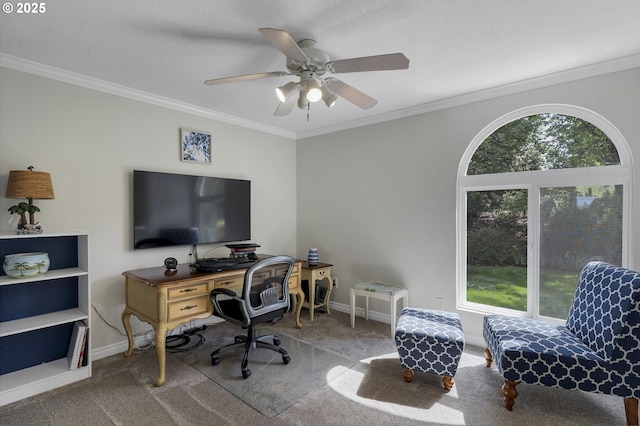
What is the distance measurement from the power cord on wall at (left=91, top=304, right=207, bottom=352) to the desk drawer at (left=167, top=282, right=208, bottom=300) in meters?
0.72

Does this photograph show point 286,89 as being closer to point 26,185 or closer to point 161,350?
point 26,185

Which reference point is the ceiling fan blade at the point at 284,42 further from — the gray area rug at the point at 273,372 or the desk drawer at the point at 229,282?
the gray area rug at the point at 273,372

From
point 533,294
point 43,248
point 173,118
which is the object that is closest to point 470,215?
point 533,294

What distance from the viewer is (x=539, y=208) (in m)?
2.81

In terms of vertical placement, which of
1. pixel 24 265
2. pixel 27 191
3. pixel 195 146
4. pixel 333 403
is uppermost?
pixel 195 146

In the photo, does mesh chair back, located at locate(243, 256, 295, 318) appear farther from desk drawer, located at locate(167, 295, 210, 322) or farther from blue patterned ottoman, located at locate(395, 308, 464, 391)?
blue patterned ottoman, located at locate(395, 308, 464, 391)

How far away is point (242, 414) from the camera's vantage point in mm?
1969

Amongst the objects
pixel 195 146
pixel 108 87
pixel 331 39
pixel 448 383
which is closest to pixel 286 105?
pixel 331 39

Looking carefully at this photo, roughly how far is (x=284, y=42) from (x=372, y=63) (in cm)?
52

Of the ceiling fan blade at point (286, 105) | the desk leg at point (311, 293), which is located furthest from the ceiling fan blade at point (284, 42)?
the desk leg at point (311, 293)

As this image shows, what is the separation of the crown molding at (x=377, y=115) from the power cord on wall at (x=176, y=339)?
6.40ft

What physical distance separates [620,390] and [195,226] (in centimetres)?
356

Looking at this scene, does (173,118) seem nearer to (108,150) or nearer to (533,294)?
(108,150)

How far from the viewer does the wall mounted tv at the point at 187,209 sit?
2.91 metres
